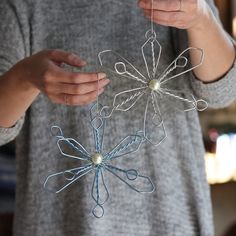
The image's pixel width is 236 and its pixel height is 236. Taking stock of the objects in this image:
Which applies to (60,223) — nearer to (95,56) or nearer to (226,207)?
(95,56)

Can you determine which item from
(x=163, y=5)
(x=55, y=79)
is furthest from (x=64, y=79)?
(x=163, y=5)

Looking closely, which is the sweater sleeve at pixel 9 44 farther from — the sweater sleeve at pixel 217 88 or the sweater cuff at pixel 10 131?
the sweater sleeve at pixel 217 88

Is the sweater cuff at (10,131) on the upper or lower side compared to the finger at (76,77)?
upper

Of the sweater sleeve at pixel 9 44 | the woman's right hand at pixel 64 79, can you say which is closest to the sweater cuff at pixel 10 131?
the sweater sleeve at pixel 9 44

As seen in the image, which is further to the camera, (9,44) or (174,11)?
(9,44)

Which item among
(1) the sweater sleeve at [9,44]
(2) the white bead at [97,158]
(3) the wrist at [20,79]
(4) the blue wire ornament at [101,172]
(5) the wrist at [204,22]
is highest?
(1) the sweater sleeve at [9,44]

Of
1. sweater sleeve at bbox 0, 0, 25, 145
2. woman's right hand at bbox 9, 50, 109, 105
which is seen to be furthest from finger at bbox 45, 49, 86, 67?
sweater sleeve at bbox 0, 0, 25, 145

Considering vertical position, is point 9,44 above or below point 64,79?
above

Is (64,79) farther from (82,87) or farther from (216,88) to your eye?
(216,88)

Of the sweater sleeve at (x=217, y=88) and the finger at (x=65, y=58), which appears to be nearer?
the finger at (x=65, y=58)
